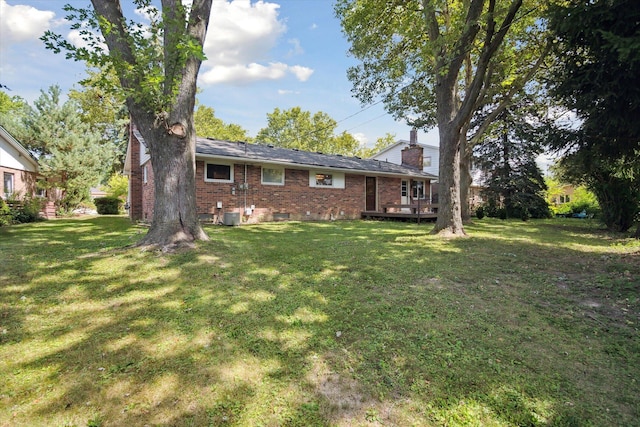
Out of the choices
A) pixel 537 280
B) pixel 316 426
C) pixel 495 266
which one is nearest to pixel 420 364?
pixel 316 426

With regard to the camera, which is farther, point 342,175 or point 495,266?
point 342,175

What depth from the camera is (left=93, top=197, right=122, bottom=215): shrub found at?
23.9 metres

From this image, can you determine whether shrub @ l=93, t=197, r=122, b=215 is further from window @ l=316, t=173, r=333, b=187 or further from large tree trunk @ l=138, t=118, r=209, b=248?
large tree trunk @ l=138, t=118, r=209, b=248

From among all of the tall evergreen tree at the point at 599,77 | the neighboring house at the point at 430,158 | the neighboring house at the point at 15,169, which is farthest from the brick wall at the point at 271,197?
the neighboring house at the point at 430,158

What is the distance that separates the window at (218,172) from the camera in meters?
12.6

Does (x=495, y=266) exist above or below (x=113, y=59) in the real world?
below

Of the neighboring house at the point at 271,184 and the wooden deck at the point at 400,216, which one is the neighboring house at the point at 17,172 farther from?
the wooden deck at the point at 400,216

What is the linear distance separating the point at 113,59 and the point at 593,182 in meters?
15.4

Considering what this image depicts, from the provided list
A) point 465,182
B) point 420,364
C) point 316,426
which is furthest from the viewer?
point 465,182

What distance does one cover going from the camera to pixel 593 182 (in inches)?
468

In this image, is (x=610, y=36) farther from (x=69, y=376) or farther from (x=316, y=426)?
(x=69, y=376)

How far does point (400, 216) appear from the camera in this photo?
15625 millimetres

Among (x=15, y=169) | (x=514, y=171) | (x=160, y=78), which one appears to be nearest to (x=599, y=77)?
(x=160, y=78)

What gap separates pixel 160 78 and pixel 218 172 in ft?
26.2
